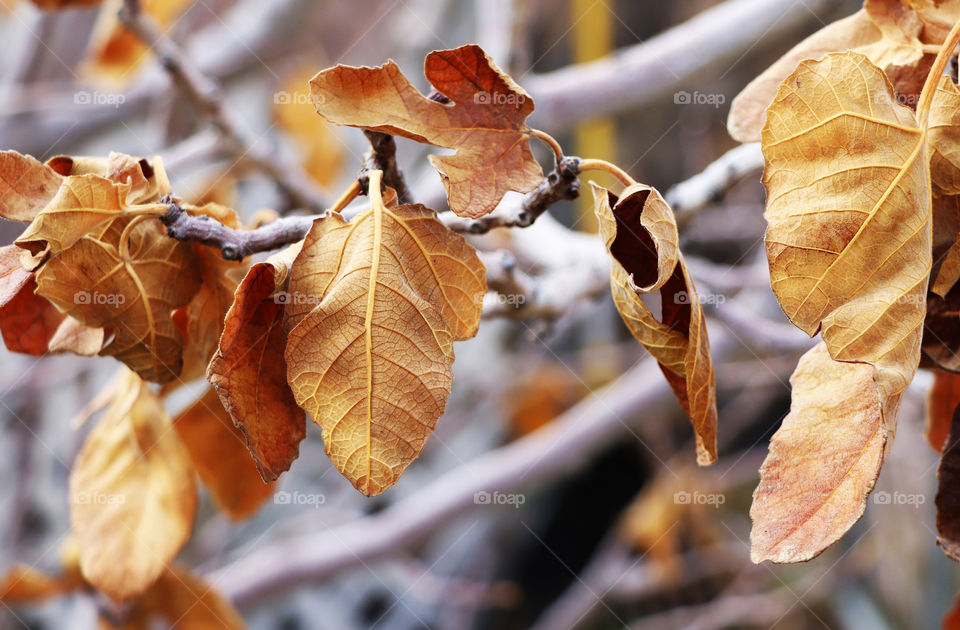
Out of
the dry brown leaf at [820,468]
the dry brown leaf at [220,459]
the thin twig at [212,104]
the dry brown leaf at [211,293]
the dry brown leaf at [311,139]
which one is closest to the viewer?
the dry brown leaf at [820,468]

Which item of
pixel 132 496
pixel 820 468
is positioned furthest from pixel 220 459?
pixel 820 468

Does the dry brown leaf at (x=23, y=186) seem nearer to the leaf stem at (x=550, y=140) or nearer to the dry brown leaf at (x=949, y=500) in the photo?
the leaf stem at (x=550, y=140)

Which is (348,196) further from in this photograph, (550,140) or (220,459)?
(220,459)

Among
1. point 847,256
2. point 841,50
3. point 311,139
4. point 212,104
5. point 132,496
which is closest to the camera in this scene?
point 847,256

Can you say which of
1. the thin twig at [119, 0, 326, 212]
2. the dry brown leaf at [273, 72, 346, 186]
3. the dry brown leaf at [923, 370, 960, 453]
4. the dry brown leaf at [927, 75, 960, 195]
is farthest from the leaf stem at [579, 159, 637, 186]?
the dry brown leaf at [273, 72, 346, 186]

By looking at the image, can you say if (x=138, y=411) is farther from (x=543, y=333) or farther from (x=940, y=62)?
(x=940, y=62)

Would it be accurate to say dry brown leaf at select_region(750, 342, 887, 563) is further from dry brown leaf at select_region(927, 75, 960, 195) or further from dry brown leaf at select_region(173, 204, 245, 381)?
dry brown leaf at select_region(173, 204, 245, 381)

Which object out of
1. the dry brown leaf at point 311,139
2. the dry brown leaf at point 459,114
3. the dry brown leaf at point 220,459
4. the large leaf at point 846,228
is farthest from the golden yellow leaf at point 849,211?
the dry brown leaf at point 311,139
